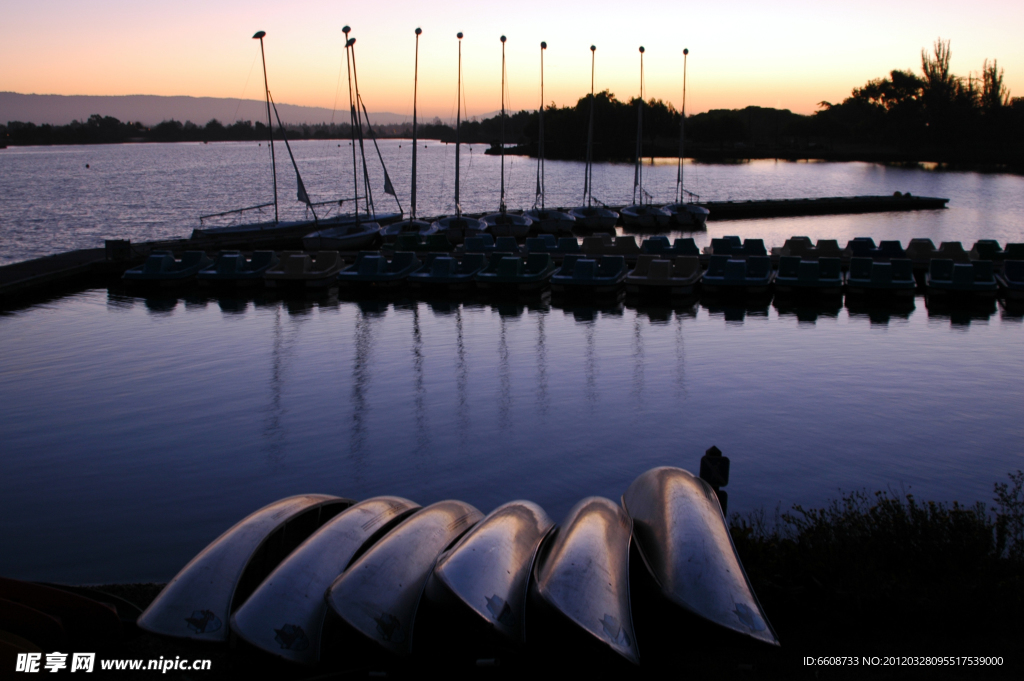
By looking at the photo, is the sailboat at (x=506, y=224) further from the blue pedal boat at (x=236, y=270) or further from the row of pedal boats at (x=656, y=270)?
the blue pedal boat at (x=236, y=270)

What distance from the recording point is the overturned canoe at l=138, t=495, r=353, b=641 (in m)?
5.18

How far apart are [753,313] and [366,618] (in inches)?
725

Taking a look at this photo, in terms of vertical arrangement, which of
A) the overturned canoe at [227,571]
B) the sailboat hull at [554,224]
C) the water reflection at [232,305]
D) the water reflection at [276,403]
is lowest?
the water reflection at [276,403]

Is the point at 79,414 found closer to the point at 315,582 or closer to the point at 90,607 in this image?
the point at 90,607

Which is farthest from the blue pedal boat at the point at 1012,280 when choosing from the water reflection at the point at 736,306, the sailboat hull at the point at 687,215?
the sailboat hull at the point at 687,215

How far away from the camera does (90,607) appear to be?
560 centimetres

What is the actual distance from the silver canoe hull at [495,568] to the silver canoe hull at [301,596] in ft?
2.83


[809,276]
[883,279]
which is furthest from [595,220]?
[883,279]

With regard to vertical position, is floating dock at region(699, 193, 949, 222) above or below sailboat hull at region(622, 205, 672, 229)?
above

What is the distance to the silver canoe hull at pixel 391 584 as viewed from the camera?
5.05 meters

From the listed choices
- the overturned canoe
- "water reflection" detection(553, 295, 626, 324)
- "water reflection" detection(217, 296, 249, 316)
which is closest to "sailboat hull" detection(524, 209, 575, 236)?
"water reflection" detection(553, 295, 626, 324)

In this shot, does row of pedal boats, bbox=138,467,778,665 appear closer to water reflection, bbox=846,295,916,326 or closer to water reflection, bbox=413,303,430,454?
water reflection, bbox=413,303,430,454

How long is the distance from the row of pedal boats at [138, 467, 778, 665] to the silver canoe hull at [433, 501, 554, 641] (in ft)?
0.04

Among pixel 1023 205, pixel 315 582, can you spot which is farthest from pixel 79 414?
pixel 1023 205
